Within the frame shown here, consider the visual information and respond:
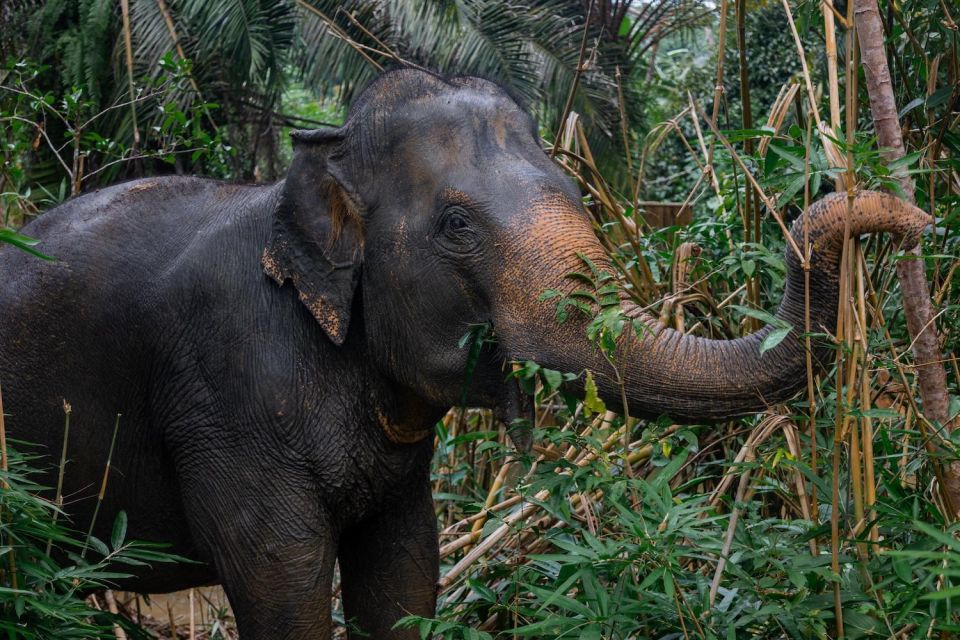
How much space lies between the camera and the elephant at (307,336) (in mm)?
2961

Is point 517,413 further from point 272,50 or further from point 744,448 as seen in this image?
point 272,50

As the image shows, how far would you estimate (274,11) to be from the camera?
823cm

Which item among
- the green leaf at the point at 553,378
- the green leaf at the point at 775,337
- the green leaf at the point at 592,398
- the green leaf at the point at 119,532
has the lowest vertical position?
the green leaf at the point at 119,532

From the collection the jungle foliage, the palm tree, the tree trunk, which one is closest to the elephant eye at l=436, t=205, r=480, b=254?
the jungle foliage

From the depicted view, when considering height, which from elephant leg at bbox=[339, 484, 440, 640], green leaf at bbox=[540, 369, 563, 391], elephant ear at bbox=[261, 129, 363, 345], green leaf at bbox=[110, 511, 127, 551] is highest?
elephant ear at bbox=[261, 129, 363, 345]

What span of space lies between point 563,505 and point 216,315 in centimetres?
102

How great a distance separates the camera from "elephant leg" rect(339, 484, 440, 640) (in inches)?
137

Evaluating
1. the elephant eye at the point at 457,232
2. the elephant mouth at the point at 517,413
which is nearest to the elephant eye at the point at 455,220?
the elephant eye at the point at 457,232

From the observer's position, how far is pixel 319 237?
3.14 metres

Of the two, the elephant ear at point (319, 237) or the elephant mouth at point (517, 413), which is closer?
the elephant mouth at point (517, 413)

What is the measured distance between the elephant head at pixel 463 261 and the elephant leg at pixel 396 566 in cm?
51

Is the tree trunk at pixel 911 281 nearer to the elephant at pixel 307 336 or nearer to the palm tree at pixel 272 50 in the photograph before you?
the elephant at pixel 307 336

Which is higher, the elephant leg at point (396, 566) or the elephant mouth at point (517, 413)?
the elephant mouth at point (517, 413)

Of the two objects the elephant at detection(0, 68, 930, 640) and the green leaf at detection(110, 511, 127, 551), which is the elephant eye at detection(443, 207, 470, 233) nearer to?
the elephant at detection(0, 68, 930, 640)
